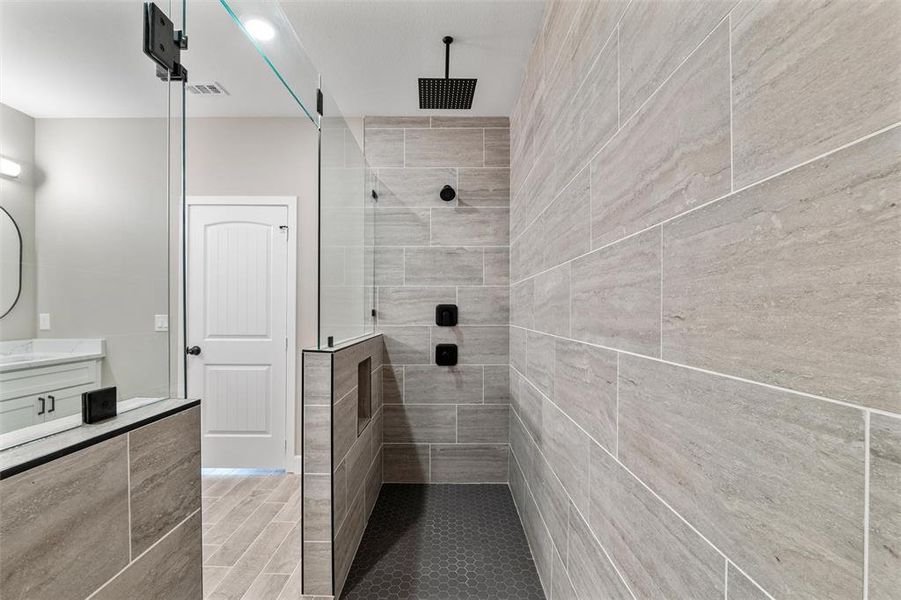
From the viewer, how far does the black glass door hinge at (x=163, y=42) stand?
2.74ft

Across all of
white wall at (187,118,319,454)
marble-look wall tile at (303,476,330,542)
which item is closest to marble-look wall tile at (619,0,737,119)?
marble-look wall tile at (303,476,330,542)

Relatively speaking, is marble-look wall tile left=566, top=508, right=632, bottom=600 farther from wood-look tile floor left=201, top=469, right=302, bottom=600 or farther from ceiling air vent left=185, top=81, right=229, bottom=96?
ceiling air vent left=185, top=81, right=229, bottom=96

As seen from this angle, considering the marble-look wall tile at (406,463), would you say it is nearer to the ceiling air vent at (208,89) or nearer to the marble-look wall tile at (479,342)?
the marble-look wall tile at (479,342)

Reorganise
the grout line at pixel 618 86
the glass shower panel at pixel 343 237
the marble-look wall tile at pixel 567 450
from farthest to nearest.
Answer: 1. the glass shower panel at pixel 343 237
2. the marble-look wall tile at pixel 567 450
3. the grout line at pixel 618 86

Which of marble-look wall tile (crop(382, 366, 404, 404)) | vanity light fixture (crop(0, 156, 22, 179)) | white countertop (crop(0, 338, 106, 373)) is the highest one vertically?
vanity light fixture (crop(0, 156, 22, 179))

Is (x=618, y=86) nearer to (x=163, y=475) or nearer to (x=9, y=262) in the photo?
(x=9, y=262)

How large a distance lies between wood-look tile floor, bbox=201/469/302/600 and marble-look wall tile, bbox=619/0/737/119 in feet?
7.48

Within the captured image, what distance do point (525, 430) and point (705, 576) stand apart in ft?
5.22

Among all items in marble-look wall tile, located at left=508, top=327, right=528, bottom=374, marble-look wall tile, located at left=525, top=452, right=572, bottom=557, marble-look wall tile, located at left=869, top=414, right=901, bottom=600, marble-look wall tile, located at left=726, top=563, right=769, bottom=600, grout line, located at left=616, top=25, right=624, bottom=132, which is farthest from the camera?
marble-look wall tile, located at left=508, top=327, right=528, bottom=374

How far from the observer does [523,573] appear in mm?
1876

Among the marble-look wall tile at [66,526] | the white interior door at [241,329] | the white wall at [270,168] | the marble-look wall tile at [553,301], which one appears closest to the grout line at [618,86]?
the marble-look wall tile at [553,301]

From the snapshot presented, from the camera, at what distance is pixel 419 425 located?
2.87 m

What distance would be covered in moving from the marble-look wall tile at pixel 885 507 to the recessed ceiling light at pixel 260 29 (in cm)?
179

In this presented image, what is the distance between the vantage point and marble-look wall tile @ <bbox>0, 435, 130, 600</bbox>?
55cm
